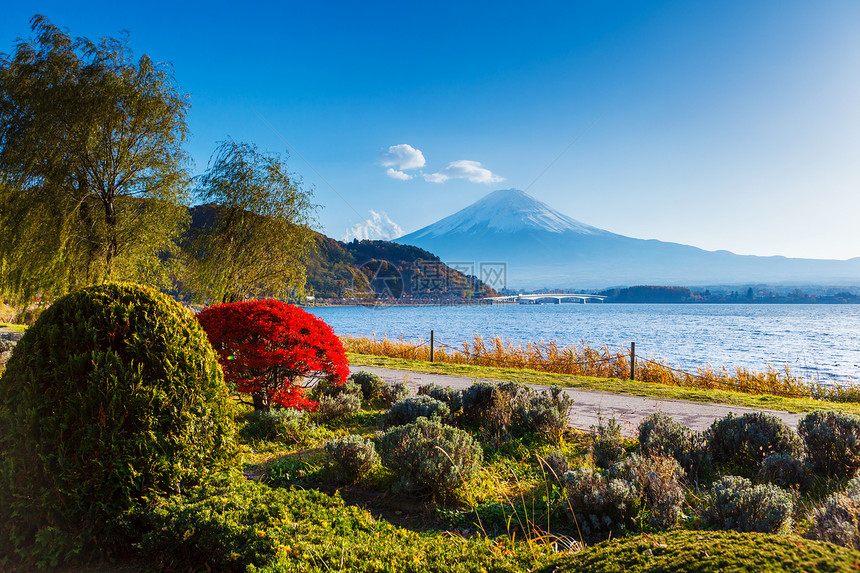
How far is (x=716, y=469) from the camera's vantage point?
573cm

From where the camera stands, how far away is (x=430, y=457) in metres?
4.90

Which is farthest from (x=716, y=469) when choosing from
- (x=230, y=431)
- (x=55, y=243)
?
(x=55, y=243)

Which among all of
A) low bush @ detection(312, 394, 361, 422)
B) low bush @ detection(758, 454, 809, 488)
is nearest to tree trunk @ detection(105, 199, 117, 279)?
low bush @ detection(312, 394, 361, 422)

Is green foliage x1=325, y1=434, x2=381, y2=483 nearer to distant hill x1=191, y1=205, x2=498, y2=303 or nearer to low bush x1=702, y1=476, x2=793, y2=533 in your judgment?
low bush x1=702, y1=476, x2=793, y2=533

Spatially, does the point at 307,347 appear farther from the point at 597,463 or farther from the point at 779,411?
the point at 779,411

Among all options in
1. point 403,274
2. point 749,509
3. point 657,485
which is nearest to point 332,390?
point 657,485

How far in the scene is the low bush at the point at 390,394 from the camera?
30.3 feet

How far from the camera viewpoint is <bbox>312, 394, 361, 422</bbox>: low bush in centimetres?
802

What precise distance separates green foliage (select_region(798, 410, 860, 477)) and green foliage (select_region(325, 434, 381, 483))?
536 cm

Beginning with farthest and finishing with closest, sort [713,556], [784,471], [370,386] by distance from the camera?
[370,386], [784,471], [713,556]

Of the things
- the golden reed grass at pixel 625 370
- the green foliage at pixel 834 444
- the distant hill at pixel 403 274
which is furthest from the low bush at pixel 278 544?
the distant hill at pixel 403 274

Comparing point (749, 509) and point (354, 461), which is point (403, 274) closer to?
point (354, 461)

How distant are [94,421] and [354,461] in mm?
2576

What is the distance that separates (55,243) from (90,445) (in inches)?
458
